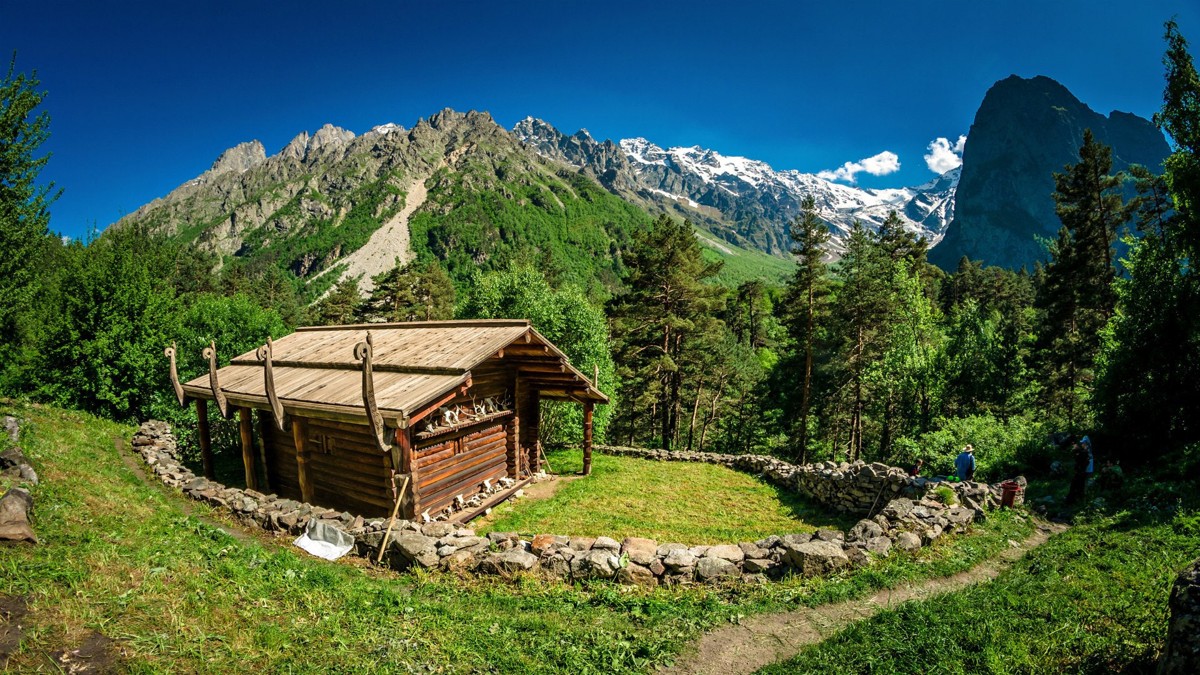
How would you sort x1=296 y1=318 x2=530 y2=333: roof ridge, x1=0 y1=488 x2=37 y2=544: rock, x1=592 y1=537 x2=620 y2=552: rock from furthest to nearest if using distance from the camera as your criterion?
x1=296 y1=318 x2=530 y2=333: roof ridge, x1=592 y1=537 x2=620 y2=552: rock, x1=0 y1=488 x2=37 y2=544: rock

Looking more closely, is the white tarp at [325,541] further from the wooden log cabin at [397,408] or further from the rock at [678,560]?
the rock at [678,560]

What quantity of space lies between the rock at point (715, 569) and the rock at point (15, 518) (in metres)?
9.12

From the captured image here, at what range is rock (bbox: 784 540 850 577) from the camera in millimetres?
7754

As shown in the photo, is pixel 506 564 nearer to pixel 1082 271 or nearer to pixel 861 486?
pixel 861 486

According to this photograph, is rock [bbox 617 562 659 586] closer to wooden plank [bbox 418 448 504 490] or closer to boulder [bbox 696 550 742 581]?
boulder [bbox 696 550 742 581]

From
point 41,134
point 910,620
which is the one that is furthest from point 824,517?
point 41,134

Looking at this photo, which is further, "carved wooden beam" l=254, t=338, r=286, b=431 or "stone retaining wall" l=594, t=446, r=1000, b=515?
"stone retaining wall" l=594, t=446, r=1000, b=515

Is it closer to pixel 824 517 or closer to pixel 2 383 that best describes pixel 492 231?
pixel 2 383

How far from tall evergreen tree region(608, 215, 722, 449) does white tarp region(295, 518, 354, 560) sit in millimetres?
19476

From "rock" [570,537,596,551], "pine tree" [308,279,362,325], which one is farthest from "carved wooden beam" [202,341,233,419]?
"pine tree" [308,279,362,325]

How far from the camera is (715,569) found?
7672 millimetres

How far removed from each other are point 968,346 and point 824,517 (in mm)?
15690

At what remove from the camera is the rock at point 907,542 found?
8.60 m

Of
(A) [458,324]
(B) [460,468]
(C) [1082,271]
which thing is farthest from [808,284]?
(B) [460,468]
